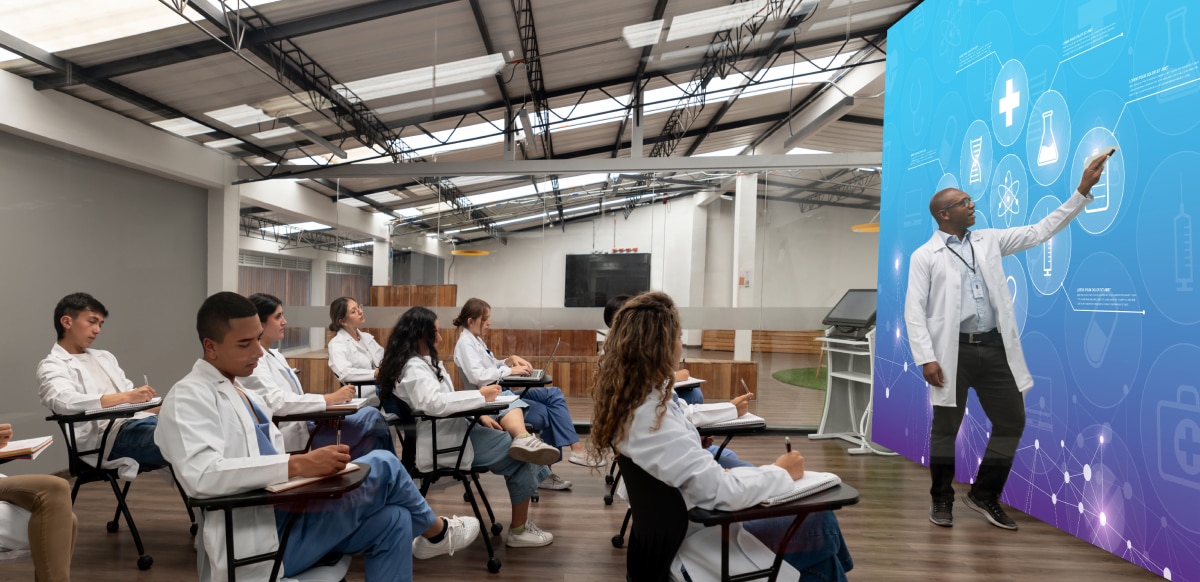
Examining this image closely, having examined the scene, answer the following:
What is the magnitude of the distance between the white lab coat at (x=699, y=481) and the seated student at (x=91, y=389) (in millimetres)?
2614

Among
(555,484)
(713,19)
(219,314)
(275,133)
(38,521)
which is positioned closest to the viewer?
(219,314)

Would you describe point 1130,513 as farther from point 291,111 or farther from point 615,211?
point 291,111

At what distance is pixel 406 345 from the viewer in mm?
3355

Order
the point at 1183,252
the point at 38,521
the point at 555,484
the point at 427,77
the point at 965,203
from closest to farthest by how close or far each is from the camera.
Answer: the point at 38,521 < the point at 1183,252 < the point at 965,203 < the point at 555,484 < the point at 427,77

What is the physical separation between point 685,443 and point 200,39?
404 centimetres

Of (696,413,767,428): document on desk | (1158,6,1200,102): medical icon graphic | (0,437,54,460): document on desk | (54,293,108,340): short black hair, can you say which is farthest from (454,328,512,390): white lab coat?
(1158,6,1200,102): medical icon graphic

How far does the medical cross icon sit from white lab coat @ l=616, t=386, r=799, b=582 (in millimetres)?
2524

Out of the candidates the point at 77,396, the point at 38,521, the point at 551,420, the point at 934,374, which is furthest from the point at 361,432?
the point at 934,374

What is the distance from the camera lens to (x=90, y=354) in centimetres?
369

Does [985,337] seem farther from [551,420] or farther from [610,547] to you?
[551,420]

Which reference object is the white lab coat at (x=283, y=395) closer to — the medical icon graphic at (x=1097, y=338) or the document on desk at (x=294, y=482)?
the document on desk at (x=294, y=482)

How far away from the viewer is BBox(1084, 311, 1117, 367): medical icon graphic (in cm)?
288

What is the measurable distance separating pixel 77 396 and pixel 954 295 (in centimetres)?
414

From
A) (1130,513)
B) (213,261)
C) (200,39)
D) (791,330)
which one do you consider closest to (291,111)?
(200,39)
